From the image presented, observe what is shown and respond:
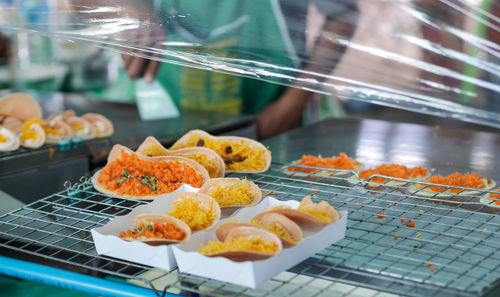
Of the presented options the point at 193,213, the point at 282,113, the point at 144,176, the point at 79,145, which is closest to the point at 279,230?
the point at 193,213

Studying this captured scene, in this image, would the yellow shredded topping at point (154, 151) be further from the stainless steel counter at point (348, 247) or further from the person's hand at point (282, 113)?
the person's hand at point (282, 113)

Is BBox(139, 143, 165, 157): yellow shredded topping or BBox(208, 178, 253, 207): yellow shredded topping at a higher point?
BBox(139, 143, 165, 157): yellow shredded topping

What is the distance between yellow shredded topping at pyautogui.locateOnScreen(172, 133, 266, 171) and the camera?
224 cm

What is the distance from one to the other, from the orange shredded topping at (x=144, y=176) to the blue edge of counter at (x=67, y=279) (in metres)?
0.47

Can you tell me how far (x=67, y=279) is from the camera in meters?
1.46

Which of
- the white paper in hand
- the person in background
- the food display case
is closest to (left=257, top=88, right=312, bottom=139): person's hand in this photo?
the food display case

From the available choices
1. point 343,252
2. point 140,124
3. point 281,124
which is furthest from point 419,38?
point 281,124

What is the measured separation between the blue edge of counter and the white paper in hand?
1.79m

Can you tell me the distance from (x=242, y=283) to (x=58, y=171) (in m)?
1.34

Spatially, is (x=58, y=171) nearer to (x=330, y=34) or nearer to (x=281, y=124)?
(x=330, y=34)

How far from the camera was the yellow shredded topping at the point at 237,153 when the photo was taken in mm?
2240

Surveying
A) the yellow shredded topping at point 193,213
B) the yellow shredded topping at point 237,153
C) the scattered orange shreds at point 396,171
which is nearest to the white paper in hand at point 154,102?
the yellow shredded topping at point 237,153

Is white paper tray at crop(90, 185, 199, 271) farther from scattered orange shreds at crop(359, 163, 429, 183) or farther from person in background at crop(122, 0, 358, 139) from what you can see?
scattered orange shreds at crop(359, 163, 429, 183)

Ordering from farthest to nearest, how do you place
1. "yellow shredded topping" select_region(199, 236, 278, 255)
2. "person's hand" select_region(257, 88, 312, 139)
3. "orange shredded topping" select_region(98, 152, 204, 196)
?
"person's hand" select_region(257, 88, 312, 139) → "orange shredded topping" select_region(98, 152, 204, 196) → "yellow shredded topping" select_region(199, 236, 278, 255)
